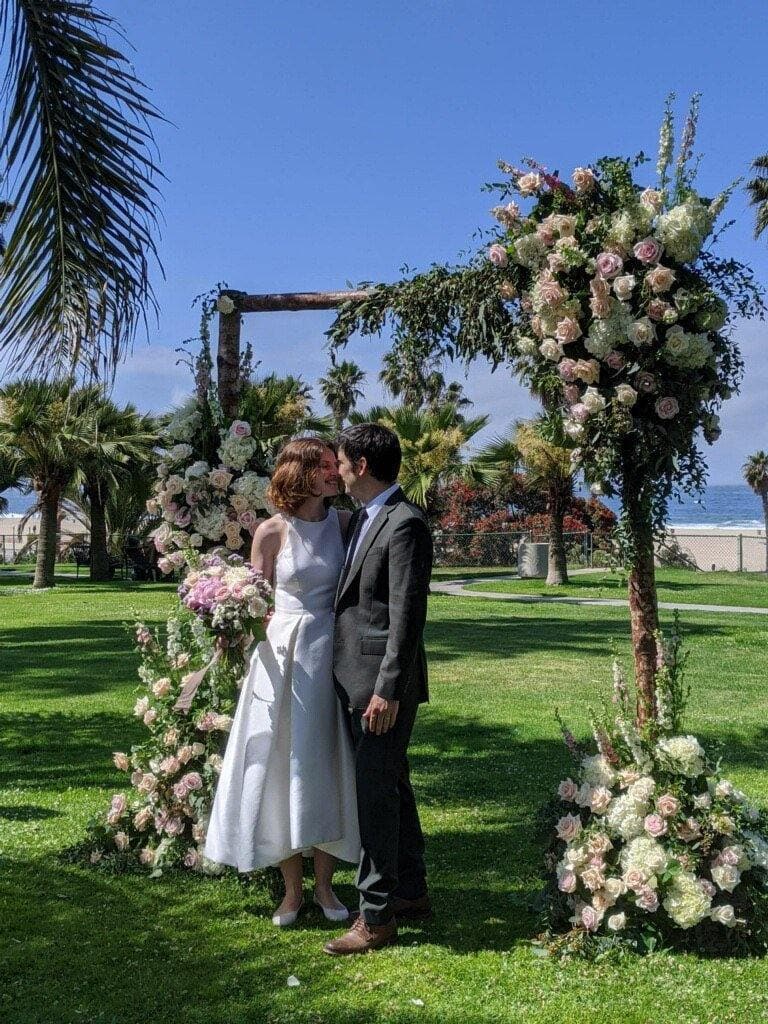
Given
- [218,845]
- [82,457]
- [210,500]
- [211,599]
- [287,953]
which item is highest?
[82,457]

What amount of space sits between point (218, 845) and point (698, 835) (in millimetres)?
1965

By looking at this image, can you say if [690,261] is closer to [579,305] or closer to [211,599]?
[579,305]

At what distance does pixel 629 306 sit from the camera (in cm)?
432

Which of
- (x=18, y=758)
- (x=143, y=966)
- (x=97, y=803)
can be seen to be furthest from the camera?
(x=18, y=758)

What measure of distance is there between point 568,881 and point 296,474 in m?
1.99

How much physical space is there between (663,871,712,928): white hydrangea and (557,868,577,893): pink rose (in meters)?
0.35

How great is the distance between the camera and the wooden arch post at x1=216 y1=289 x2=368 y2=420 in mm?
5395

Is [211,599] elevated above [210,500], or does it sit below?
below

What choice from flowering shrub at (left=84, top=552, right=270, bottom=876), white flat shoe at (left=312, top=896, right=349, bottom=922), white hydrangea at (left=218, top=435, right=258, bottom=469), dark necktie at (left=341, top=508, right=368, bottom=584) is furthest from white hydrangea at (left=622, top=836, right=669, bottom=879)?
white hydrangea at (left=218, top=435, right=258, bottom=469)

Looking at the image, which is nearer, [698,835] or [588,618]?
[698,835]

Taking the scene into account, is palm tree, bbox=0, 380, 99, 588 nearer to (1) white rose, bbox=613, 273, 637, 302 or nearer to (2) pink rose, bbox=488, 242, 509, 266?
(2) pink rose, bbox=488, 242, 509, 266

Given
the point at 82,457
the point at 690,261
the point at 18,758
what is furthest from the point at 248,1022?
the point at 82,457

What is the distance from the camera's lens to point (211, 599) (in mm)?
4340

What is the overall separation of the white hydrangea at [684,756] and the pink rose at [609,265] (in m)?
1.94
